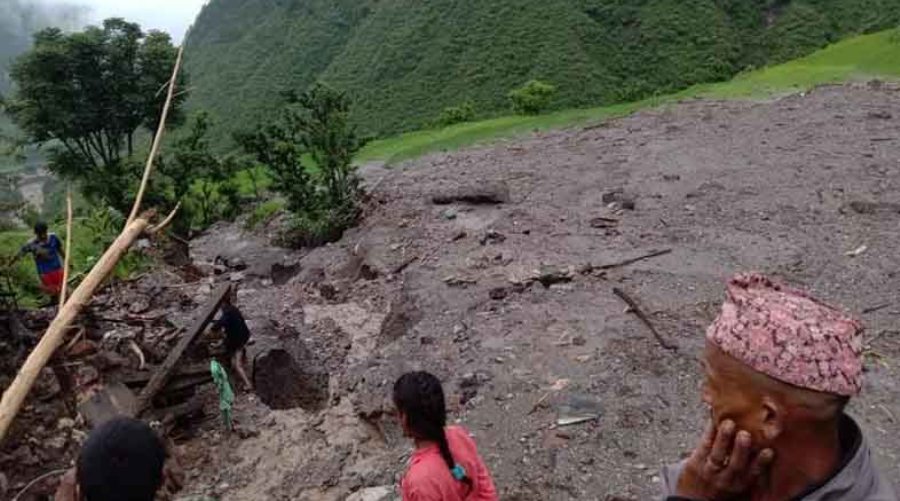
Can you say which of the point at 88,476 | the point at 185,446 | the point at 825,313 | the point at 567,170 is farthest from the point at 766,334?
the point at 567,170

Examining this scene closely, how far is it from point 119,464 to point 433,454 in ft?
3.63

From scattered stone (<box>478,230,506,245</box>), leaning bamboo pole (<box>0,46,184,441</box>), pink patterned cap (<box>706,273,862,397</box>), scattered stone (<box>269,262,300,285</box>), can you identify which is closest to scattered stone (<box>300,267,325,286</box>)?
scattered stone (<box>269,262,300,285</box>)

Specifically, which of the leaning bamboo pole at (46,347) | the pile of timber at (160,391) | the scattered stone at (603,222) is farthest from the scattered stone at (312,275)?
the leaning bamboo pole at (46,347)

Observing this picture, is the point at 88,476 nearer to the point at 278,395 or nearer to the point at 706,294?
the point at 278,395

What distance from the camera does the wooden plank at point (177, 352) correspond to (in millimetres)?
5816

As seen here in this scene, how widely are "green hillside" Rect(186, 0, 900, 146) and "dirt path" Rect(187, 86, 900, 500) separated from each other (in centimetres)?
2478

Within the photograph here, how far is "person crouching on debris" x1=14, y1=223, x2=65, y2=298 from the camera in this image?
25.3 ft

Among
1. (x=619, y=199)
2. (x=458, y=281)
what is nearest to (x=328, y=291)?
(x=458, y=281)

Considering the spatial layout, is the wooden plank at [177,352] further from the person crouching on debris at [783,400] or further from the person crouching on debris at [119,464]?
the person crouching on debris at [783,400]

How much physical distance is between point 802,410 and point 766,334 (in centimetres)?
15

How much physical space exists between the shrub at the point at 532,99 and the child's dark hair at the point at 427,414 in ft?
73.8

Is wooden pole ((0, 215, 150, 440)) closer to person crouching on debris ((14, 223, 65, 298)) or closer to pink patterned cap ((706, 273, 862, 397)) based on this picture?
pink patterned cap ((706, 273, 862, 397))

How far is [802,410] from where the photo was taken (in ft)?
4.36

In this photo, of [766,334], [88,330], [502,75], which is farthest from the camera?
[502,75]
